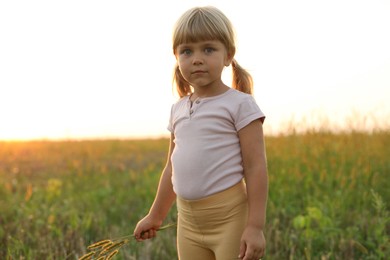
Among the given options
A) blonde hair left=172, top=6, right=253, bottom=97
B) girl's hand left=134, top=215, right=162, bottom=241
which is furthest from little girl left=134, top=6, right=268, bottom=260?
girl's hand left=134, top=215, right=162, bottom=241

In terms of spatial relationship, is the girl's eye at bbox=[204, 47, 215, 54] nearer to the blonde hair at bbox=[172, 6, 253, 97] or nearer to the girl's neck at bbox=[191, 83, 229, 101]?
the blonde hair at bbox=[172, 6, 253, 97]

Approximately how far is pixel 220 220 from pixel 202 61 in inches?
28.1

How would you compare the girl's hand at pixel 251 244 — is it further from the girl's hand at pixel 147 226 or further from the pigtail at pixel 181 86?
the pigtail at pixel 181 86

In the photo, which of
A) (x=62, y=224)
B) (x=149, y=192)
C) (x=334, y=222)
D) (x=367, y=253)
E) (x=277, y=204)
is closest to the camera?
(x=367, y=253)

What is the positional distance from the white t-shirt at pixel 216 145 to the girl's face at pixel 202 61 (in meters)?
0.11

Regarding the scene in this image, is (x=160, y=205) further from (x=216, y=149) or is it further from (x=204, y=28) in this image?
(x=204, y=28)

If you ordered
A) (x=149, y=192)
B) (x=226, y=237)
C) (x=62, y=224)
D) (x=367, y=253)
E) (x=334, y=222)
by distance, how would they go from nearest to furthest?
(x=226, y=237) < (x=367, y=253) < (x=334, y=222) < (x=62, y=224) < (x=149, y=192)

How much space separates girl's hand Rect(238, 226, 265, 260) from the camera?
2.27 meters

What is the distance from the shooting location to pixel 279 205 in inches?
196

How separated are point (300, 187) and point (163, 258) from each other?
2.05 meters

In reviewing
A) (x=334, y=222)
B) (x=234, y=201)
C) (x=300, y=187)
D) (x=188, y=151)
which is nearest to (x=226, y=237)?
(x=234, y=201)

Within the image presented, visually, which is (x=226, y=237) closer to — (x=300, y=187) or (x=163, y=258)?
(x=163, y=258)

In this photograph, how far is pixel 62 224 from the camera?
4723mm

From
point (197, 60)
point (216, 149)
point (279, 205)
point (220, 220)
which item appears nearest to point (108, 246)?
point (220, 220)
